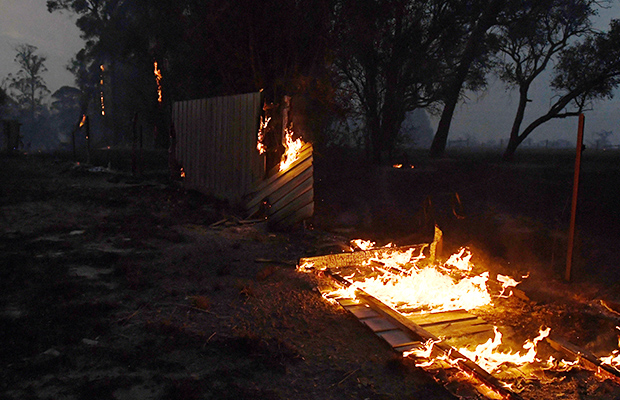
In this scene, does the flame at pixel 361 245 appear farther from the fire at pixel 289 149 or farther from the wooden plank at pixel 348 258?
the fire at pixel 289 149

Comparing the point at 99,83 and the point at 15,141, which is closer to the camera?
the point at 15,141

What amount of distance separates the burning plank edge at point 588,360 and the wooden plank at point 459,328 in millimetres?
593

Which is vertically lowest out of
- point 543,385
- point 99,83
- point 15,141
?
point 543,385

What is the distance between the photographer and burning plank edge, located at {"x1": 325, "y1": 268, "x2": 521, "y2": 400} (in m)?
3.14

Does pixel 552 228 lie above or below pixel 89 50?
below

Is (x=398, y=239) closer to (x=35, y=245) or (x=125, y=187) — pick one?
(x=35, y=245)

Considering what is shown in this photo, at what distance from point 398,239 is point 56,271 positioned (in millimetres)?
5507

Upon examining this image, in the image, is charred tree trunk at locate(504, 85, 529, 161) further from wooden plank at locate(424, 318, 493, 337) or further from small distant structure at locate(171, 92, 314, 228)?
wooden plank at locate(424, 318, 493, 337)

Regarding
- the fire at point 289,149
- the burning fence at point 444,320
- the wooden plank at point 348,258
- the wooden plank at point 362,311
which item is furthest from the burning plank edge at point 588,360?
the fire at point 289,149

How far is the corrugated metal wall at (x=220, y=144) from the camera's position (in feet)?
31.9

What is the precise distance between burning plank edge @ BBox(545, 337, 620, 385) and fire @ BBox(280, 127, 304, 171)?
587cm

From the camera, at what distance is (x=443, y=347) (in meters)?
3.72

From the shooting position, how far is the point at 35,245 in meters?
6.64

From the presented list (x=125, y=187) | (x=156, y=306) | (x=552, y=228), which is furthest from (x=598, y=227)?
(x=125, y=187)
